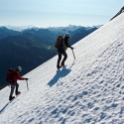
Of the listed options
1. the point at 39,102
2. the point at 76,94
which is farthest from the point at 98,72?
the point at 39,102

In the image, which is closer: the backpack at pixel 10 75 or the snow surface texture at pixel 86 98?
the snow surface texture at pixel 86 98

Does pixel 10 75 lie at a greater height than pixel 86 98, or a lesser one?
greater

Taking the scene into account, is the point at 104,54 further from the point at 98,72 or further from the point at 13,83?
the point at 13,83

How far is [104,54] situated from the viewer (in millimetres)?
16203

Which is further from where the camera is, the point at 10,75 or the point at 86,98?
the point at 10,75

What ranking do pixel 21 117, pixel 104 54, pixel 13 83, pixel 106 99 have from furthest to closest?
pixel 13 83, pixel 104 54, pixel 21 117, pixel 106 99

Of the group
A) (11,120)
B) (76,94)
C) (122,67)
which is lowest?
(11,120)

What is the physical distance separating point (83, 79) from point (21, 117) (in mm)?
4572

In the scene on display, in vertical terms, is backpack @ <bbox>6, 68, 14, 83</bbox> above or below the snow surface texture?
above

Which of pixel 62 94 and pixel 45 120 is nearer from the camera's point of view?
pixel 45 120

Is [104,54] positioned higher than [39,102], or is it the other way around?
[104,54]

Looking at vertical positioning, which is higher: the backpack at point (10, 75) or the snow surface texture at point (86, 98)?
the backpack at point (10, 75)

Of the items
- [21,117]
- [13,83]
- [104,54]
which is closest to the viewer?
[21,117]

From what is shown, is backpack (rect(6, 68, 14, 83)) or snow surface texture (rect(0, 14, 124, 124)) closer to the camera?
snow surface texture (rect(0, 14, 124, 124))
